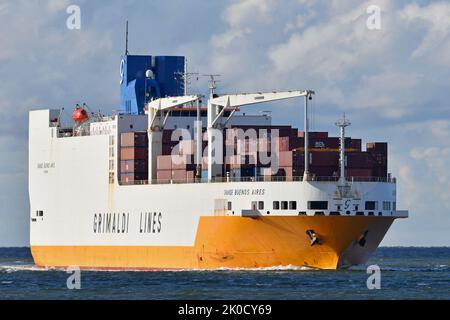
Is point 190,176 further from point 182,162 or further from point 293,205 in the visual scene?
point 293,205

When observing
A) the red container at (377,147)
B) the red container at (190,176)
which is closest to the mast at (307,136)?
the red container at (377,147)

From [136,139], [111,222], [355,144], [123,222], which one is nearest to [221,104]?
[355,144]

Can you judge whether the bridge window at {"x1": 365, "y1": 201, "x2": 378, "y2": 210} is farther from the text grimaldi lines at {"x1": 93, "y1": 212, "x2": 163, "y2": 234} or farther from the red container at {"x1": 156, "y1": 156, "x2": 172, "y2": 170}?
the text grimaldi lines at {"x1": 93, "y1": 212, "x2": 163, "y2": 234}

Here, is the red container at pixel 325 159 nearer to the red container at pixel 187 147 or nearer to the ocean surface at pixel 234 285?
the ocean surface at pixel 234 285

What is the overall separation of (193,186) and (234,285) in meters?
12.5

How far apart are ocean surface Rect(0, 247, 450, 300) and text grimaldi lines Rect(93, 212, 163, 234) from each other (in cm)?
289

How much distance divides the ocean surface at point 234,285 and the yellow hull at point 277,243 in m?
0.67

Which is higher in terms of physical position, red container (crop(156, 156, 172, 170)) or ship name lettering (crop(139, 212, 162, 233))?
red container (crop(156, 156, 172, 170))

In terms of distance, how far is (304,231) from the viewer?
61.3m

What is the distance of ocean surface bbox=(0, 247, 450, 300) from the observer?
51.0 m

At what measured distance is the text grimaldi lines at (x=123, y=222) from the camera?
69812mm

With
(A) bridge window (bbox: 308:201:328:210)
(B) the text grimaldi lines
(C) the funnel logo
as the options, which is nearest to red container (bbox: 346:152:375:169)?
(A) bridge window (bbox: 308:201:328:210)

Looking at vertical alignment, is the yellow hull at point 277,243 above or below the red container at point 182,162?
below
